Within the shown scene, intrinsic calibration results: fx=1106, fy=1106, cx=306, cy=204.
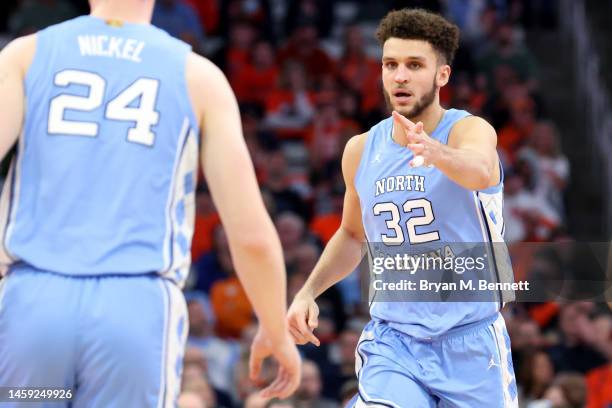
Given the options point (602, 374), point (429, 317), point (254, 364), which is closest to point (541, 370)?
point (602, 374)

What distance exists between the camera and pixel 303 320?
5848mm

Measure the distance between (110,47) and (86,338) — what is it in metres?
1.07

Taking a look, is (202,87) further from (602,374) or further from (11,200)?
(602,374)

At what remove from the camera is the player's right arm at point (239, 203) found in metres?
3.97

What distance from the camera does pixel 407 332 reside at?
18.8ft

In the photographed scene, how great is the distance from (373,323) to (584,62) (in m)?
12.6

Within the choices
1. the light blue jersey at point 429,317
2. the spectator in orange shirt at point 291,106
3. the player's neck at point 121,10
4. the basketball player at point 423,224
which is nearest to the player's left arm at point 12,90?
the player's neck at point 121,10

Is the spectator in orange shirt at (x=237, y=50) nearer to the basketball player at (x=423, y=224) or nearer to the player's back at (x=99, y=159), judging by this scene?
the basketball player at (x=423, y=224)

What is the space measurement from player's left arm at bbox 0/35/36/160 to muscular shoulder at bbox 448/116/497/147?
8.38 ft

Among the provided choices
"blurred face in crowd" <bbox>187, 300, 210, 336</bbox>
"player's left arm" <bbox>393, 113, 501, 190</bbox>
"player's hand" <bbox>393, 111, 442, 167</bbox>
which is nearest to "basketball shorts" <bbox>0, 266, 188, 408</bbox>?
"player's hand" <bbox>393, 111, 442, 167</bbox>

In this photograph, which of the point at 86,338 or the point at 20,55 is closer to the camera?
the point at 86,338

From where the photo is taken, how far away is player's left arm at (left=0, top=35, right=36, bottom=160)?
391 centimetres

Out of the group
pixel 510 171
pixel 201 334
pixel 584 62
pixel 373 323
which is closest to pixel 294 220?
pixel 201 334

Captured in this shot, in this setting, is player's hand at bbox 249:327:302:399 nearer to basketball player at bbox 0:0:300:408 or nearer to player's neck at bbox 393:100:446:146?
basketball player at bbox 0:0:300:408
